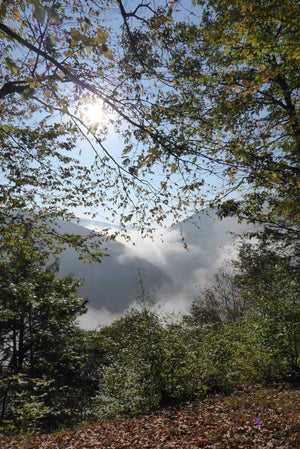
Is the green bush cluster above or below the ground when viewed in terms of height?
above

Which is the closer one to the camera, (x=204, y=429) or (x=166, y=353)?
(x=204, y=429)

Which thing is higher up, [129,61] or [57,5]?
[57,5]

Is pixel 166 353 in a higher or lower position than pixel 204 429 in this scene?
higher

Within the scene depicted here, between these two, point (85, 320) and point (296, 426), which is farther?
point (85, 320)

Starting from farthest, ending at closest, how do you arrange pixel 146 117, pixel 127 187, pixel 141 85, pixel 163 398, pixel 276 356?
pixel 276 356
pixel 163 398
pixel 127 187
pixel 141 85
pixel 146 117

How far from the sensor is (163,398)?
748 centimetres

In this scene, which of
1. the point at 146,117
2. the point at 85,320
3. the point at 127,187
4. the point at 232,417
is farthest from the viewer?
the point at 85,320

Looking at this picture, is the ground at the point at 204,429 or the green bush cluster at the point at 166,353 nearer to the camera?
the ground at the point at 204,429

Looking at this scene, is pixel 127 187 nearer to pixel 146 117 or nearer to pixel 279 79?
pixel 146 117

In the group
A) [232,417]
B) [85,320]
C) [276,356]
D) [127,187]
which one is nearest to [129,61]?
[127,187]

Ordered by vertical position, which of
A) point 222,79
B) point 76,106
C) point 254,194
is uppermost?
point 222,79

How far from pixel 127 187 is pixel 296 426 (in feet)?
19.4

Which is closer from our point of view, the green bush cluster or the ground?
the ground

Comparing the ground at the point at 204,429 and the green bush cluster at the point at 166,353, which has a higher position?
the green bush cluster at the point at 166,353
